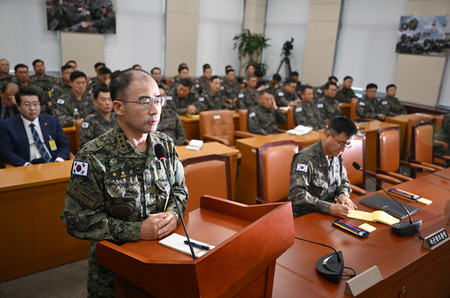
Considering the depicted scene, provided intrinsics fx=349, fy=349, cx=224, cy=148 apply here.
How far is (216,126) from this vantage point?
14.8 ft

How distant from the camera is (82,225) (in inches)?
49.2

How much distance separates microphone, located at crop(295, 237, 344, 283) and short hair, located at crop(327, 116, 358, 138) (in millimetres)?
856

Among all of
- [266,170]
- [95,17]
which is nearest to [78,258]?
[266,170]

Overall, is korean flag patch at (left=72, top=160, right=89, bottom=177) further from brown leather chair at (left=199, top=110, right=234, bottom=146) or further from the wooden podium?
brown leather chair at (left=199, top=110, right=234, bottom=146)

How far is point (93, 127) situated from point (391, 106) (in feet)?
19.4

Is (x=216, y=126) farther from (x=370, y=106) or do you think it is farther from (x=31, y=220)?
(x=370, y=106)

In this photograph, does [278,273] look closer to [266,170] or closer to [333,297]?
[333,297]

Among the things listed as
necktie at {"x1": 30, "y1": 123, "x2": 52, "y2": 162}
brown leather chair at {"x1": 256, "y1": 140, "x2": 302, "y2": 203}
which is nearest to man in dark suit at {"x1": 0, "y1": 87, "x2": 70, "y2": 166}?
necktie at {"x1": 30, "y1": 123, "x2": 52, "y2": 162}

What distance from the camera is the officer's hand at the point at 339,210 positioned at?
2035 mm

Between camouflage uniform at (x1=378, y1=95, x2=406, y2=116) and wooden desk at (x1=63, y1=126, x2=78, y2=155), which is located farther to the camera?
camouflage uniform at (x1=378, y1=95, x2=406, y2=116)

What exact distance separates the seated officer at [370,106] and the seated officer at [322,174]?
436cm

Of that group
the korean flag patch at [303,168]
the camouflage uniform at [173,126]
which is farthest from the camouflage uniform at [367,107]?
the korean flag patch at [303,168]

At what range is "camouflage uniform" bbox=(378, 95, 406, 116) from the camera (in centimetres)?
699

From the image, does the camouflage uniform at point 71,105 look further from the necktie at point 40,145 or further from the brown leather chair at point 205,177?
the brown leather chair at point 205,177
